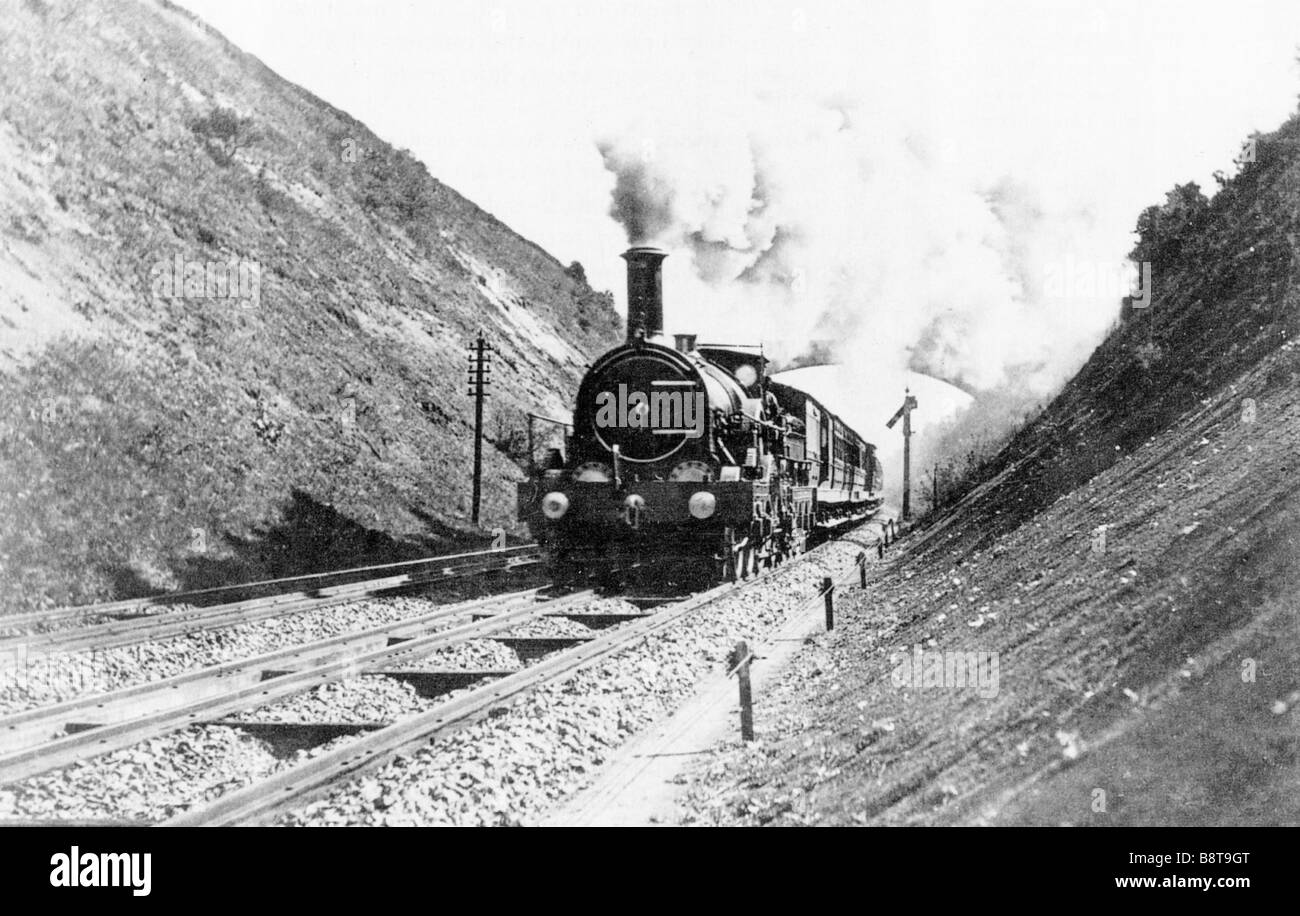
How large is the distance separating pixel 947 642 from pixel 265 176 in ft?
93.4

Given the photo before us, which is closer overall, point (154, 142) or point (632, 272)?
point (632, 272)

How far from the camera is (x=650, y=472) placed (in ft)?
45.1

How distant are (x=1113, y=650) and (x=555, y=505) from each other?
904 cm

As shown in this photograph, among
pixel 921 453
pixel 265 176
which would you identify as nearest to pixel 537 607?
pixel 265 176

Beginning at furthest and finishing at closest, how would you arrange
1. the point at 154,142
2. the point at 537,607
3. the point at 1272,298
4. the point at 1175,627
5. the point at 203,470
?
the point at 154,142
the point at 203,470
the point at 537,607
the point at 1272,298
the point at 1175,627

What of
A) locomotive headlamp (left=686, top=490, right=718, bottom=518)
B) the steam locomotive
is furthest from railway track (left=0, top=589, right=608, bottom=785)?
locomotive headlamp (left=686, top=490, right=718, bottom=518)

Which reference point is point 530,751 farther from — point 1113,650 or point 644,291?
point 644,291

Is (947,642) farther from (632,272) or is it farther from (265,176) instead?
(265,176)

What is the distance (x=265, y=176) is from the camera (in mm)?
30281

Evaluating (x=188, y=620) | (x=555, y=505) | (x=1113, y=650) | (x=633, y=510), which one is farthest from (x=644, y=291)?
(x=1113, y=650)

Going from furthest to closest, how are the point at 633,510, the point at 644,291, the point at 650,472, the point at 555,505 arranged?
the point at 644,291 < the point at 650,472 < the point at 555,505 < the point at 633,510

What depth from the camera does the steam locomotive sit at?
13.4 meters

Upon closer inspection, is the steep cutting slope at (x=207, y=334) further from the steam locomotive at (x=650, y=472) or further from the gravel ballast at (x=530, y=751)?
the gravel ballast at (x=530, y=751)

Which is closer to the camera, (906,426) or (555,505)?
(555,505)
